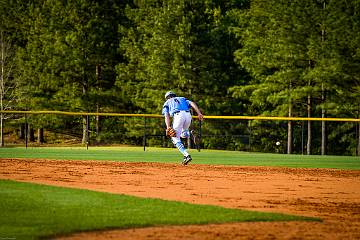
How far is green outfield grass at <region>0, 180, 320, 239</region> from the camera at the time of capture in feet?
33.9

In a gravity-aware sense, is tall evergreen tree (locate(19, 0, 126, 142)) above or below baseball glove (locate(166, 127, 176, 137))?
above

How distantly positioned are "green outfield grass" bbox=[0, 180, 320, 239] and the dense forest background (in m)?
26.6

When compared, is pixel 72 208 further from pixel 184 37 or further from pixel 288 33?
pixel 184 37

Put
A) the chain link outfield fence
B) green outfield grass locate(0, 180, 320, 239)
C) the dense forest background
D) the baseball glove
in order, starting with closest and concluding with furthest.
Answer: green outfield grass locate(0, 180, 320, 239) < the baseball glove < the dense forest background < the chain link outfield fence

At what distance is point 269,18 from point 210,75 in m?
4.81

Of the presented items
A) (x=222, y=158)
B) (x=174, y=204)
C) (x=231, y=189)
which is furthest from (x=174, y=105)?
(x=174, y=204)

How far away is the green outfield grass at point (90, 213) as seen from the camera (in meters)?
10.3

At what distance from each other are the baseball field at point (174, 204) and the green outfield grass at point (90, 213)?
1 cm

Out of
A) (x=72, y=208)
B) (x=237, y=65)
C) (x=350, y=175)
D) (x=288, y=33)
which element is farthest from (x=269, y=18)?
(x=72, y=208)

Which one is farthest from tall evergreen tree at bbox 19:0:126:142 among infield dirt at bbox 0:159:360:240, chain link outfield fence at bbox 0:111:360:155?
infield dirt at bbox 0:159:360:240

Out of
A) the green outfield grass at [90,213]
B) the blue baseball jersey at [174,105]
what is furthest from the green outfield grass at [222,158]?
the green outfield grass at [90,213]

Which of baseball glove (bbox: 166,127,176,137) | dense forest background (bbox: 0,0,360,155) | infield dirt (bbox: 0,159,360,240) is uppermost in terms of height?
dense forest background (bbox: 0,0,360,155)

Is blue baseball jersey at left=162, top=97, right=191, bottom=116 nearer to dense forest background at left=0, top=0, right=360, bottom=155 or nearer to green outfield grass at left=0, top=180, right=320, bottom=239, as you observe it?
green outfield grass at left=0, top=180, right=320, bottom=239

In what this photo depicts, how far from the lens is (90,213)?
38.0 ft
